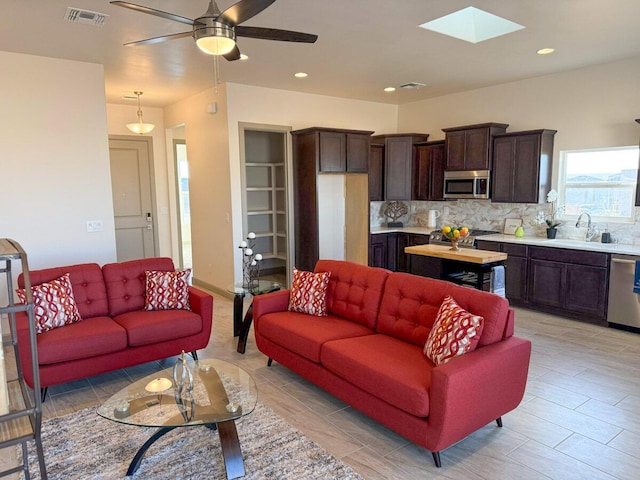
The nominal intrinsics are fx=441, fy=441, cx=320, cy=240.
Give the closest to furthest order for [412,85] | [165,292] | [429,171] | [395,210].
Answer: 1. [165,292]
2. [412,85]
3. [429,171]
4. [395,210]

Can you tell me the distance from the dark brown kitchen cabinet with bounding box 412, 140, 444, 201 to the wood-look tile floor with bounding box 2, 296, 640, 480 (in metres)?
3.03

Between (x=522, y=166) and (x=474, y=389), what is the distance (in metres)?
4.03

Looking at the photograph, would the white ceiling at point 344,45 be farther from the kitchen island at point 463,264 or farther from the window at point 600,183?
the kitchen island at point 463,264

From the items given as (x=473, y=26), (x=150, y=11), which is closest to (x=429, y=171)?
(x=473, y=26)

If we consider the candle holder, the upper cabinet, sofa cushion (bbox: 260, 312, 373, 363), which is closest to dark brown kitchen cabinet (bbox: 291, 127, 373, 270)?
the upper cabinet

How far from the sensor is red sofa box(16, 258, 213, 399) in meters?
3.21

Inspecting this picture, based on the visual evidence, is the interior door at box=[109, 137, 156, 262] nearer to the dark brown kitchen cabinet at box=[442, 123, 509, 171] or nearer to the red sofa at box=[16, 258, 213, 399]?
the red sofa at box=[16, 258, 213, 399]

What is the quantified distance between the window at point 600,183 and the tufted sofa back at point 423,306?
340 cm

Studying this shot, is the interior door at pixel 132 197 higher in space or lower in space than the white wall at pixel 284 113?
lower

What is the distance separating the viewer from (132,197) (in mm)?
7426

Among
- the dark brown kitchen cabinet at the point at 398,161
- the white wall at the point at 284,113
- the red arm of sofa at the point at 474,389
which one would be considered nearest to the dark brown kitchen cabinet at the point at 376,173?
the dark brown kitchen cabinet at the point at 398,161

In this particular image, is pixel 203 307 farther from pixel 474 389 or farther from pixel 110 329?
pixel 474 389

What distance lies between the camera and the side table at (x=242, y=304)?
4160mm

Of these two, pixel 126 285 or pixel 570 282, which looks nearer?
pixel 126 285
